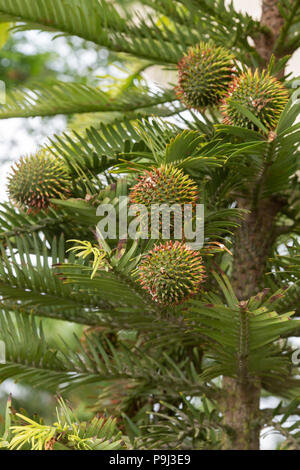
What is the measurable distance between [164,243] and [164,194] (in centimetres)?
6

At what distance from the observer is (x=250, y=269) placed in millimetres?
859

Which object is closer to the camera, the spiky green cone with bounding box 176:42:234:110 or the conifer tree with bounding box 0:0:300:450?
the conifer tree with bounding box 0:0:300:450

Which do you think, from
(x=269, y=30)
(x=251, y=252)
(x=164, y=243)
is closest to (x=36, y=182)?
(x=164, y=243)

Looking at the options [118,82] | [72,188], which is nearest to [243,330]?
[72,188]

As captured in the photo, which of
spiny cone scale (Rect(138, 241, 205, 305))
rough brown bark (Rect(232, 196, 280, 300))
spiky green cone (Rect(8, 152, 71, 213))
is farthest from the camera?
rough brown bark (Rect(232, 196, 280, 300))

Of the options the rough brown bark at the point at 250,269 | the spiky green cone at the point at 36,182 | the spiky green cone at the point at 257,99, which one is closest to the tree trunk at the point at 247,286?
the rough brown bark at the point at 250,269

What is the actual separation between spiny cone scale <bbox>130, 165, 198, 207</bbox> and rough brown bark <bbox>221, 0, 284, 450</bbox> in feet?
0.66

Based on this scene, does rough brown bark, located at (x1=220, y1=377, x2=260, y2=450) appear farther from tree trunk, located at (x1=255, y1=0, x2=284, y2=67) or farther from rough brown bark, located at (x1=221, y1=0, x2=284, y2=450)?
tree trunk, located at (x1=255, y1=0, x2=284, y2=67)

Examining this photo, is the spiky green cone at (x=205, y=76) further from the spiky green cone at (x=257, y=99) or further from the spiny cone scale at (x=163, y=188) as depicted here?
the spiny cone scale at (x=163, y=188)

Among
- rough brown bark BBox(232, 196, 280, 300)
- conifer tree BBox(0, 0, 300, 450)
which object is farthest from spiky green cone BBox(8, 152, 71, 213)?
rough brown bark BBox(232, 196, 280, 300)

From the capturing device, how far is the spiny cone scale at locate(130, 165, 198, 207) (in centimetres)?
59

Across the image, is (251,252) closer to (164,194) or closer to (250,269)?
(250,269)
